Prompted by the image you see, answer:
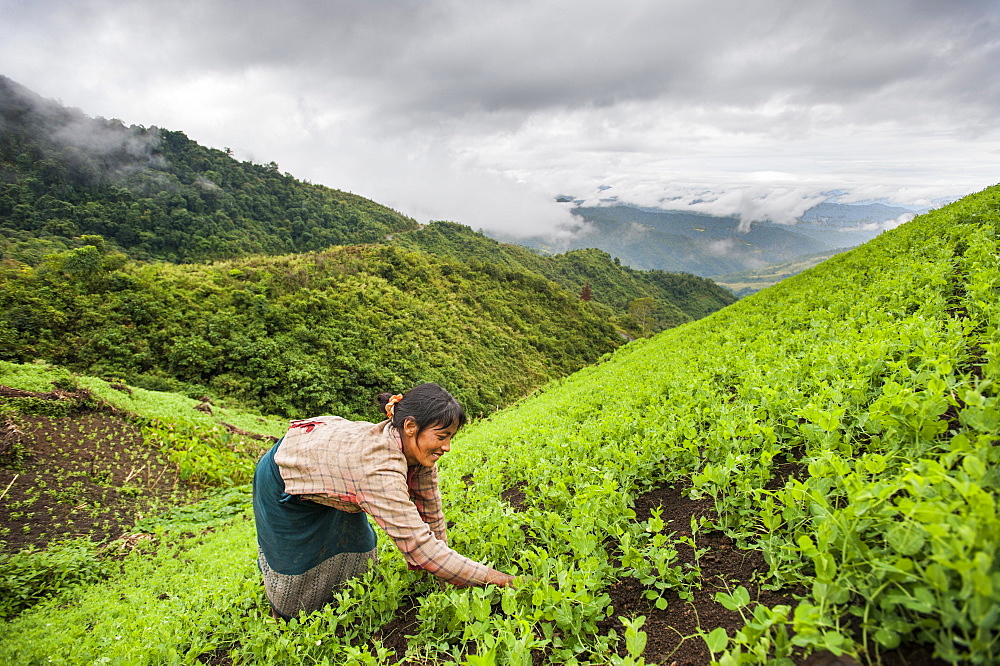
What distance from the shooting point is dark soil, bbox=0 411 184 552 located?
6258mm

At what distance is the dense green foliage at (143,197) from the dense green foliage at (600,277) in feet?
29.1

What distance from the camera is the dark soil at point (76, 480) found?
6.26 m

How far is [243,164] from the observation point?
203ft

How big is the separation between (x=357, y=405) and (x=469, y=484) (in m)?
15.6

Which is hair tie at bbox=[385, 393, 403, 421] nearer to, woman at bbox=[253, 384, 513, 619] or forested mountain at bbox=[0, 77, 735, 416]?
woman at bbox=[253, 384, 513, 619]

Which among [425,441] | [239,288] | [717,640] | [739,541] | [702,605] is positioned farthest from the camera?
[239,288]

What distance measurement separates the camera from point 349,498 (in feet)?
7.77

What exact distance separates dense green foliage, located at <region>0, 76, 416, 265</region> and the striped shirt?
3899 centimetres

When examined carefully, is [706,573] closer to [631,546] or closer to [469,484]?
[631,546]

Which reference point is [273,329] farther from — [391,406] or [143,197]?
[143,197]

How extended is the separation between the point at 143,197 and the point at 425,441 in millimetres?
62301

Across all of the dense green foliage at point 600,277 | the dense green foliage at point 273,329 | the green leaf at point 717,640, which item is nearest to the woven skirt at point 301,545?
the green leaf at point 717,640

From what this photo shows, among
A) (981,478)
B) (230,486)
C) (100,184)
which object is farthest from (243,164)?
(981,478)

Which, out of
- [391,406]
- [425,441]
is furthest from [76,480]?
[425,441]
